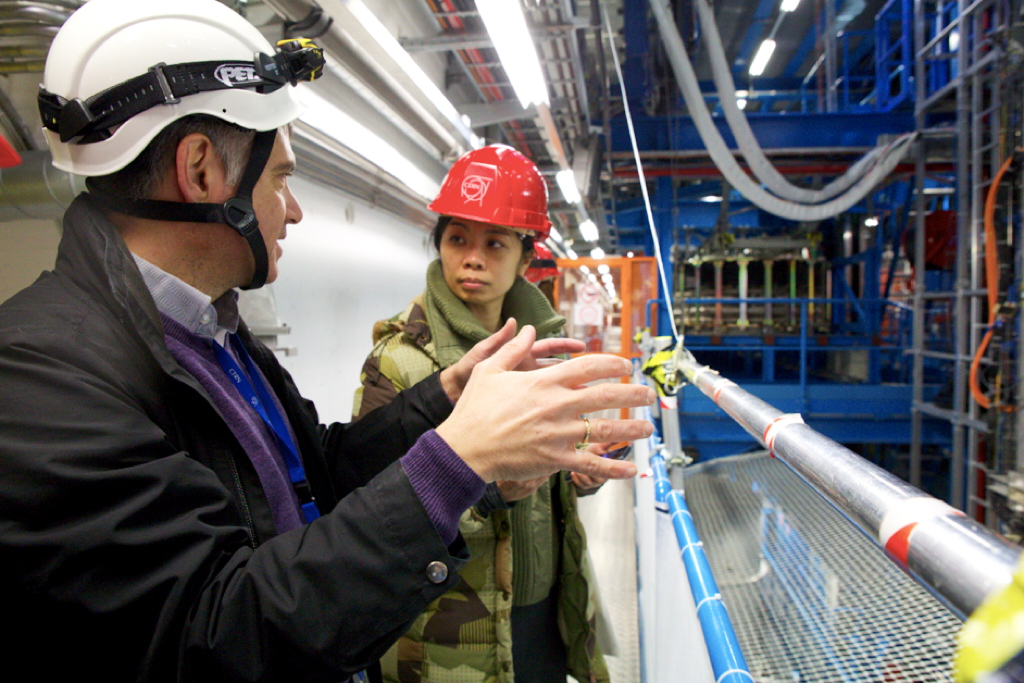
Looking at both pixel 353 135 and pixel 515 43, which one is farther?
pixel 353 135

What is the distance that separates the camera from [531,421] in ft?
2.31

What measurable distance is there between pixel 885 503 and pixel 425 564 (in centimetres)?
51

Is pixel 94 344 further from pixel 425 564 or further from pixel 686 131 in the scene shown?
pixel 686 131

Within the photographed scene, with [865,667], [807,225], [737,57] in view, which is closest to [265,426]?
[865,667]

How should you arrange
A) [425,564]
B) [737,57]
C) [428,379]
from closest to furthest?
1. [425,564]
2. [428,379]
3. [737,57]

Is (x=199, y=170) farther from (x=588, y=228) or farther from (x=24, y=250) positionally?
(x=588, y=228)

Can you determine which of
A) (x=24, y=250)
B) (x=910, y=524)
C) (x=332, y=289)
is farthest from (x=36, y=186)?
(x=332, y=289)

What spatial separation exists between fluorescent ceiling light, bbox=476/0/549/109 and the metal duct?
121 cm

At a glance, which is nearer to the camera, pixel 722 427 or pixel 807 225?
pixel 722 427

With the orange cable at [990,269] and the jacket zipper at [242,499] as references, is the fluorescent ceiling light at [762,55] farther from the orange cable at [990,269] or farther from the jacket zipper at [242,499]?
the jacket zipper at [242,499]

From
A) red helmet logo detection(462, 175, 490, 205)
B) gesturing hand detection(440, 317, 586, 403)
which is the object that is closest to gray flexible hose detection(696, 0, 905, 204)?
red helmet logo detection(462, 175, 490, 205)

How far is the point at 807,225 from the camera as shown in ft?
26.9

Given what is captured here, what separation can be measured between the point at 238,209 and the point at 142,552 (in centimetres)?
57

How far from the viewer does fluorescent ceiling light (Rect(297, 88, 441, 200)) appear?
7.02ft
